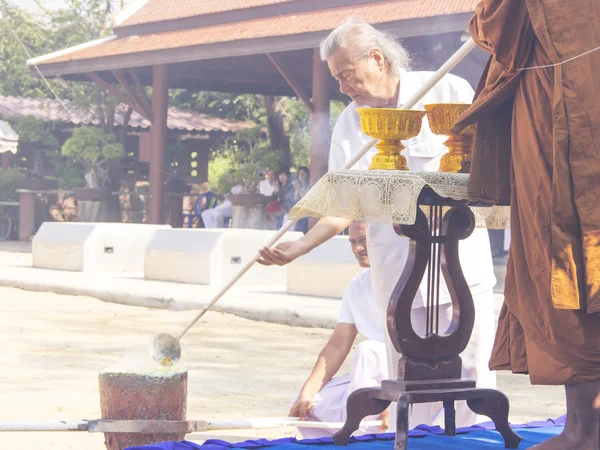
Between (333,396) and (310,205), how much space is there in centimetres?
111

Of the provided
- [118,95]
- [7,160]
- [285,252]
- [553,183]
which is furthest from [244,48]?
[553,183]

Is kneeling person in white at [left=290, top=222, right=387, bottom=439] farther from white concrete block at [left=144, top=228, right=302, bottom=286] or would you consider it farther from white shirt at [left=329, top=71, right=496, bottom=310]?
white concrete block at [left=144, top=228, right=302, bottom=286]

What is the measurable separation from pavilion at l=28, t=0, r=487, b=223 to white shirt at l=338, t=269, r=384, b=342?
567cm

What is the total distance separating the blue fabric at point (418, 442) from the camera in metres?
2.85

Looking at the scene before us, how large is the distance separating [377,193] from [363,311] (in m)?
1.09

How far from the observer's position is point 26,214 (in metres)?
17.8

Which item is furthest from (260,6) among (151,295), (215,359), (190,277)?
(215,359)

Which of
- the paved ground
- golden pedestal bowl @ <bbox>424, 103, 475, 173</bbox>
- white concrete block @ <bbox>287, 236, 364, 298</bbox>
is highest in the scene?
golden pedestal bowl @ <bbox>424, 103, 475, 173</bbox>

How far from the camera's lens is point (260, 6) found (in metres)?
12.6

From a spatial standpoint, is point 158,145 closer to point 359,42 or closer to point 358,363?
point 358,363

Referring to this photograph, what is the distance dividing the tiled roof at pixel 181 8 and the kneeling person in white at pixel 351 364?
901 cm

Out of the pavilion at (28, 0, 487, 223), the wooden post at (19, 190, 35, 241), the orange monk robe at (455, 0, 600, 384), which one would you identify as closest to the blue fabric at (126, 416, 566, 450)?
the orange monk robe at (455, 0, 600, 384)

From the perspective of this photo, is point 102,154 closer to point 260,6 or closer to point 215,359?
→ point 260,6

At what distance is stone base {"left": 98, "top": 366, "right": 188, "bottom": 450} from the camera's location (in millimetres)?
3219
